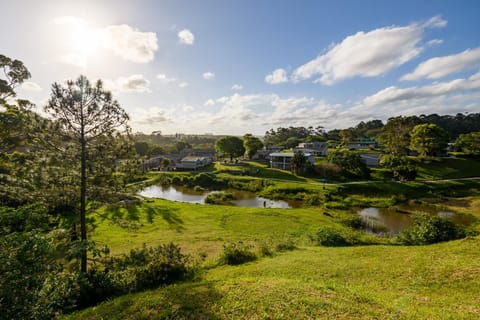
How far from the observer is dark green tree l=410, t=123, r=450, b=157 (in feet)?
152

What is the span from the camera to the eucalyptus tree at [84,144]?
879 centimetres

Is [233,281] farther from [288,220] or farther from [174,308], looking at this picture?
[288,220]

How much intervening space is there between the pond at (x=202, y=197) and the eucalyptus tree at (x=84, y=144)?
61.6ft

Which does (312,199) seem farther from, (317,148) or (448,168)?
(317,148)

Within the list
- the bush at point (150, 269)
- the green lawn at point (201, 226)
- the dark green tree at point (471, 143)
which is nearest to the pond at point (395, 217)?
the green lawn at point (201, 226)

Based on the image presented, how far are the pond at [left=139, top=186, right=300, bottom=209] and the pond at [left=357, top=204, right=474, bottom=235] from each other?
9.31 meters

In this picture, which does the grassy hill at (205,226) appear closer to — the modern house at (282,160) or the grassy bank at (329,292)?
the grassy bank at (329,292)

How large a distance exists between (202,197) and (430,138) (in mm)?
48920

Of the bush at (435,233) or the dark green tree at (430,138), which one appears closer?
the bush at (435,233)

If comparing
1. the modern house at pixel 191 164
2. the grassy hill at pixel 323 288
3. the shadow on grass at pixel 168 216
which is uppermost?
the modern house at pixel 191 164

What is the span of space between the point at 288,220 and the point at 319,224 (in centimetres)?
298

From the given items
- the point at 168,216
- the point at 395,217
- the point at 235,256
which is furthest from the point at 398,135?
the point at 235,256

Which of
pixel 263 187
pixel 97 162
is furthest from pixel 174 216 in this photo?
pixel 263 187

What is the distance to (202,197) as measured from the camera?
36562 millimetres
